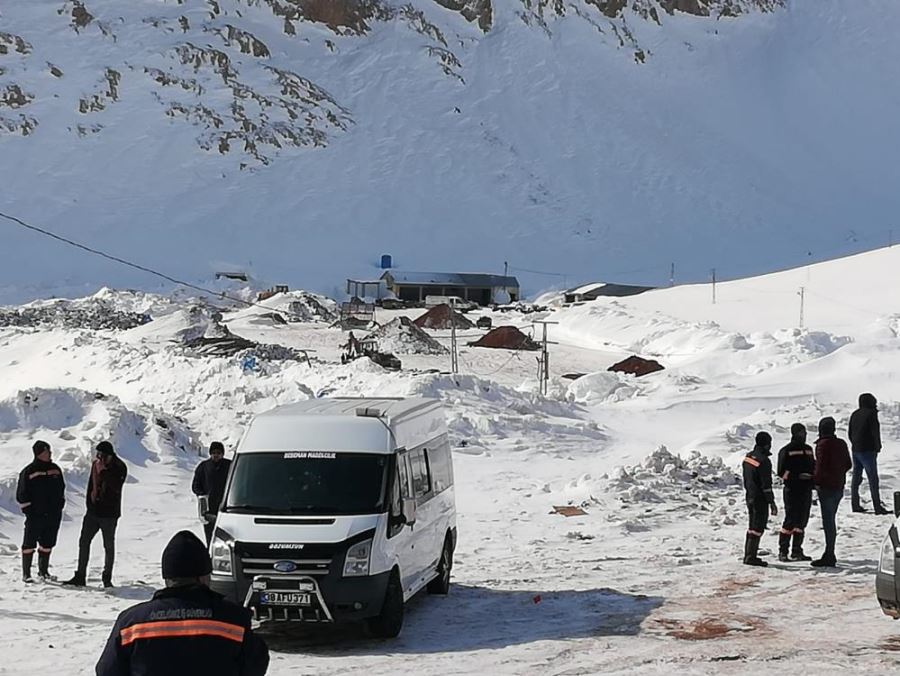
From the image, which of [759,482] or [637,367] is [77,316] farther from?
[759,482]

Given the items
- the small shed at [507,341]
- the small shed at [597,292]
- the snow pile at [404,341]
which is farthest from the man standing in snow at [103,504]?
the small shed at [597,292]

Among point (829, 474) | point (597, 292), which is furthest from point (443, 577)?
point (597, 292)

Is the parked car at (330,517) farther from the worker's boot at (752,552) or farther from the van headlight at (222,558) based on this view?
the worker's boot at (752,552)

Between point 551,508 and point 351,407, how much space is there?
756cm

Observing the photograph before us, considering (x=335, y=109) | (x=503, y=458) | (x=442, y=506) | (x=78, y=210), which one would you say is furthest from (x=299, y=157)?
(x=442, y=506)

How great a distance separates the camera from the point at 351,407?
11.7m

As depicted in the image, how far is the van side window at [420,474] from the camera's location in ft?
36.9

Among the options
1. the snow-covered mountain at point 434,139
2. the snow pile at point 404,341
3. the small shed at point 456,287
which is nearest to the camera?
the snow pile at point 404,341

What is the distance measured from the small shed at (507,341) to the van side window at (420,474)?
142 feet

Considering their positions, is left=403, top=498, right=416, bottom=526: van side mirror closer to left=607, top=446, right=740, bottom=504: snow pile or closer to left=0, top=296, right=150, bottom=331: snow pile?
left=607, top=446, right=740, bottom=504: snow pile

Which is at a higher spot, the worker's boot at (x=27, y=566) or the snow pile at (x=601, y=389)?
the snow pile at (x=601, y=389)

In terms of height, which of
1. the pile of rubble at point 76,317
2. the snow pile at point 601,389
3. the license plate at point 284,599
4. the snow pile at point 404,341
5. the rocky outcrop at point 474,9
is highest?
the rocky outcrop at point 474,9

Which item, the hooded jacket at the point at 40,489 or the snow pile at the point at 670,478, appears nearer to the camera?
the hooded jacket at the point at 40,489

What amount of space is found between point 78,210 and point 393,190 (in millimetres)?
28474
